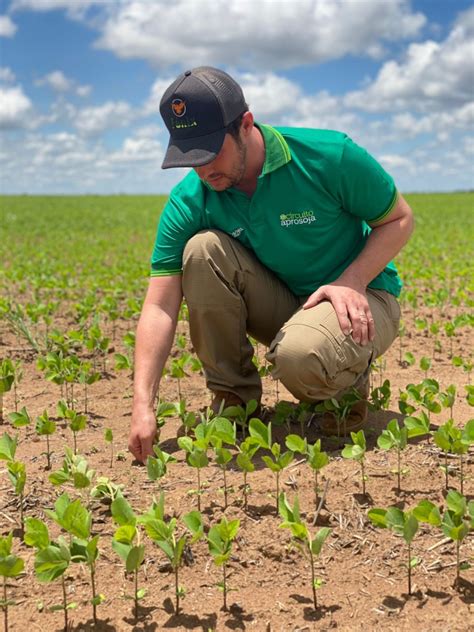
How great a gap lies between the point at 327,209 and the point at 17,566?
6.47 feet

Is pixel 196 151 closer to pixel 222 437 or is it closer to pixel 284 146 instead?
pixel 284 146

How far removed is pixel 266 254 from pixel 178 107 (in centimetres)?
83

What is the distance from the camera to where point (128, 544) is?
→ 1.95m

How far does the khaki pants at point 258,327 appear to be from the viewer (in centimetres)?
285

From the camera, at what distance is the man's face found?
2.79 metres

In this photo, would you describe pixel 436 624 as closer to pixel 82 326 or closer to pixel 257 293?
pixel 257 293

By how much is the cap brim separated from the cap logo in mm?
106

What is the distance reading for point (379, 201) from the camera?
302 centimetres

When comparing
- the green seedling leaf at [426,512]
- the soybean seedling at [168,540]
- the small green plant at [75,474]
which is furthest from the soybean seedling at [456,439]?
the small green plant at [75,474]

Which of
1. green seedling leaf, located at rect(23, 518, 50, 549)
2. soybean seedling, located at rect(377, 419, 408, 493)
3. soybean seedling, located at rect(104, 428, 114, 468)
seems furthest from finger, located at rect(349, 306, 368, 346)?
green seedling leaf, located at rect(23, 518, 50, 549)

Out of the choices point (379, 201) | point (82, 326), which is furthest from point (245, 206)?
point (82, 326)

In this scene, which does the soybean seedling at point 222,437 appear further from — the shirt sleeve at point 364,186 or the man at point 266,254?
the shirt sleeve at point 364,186

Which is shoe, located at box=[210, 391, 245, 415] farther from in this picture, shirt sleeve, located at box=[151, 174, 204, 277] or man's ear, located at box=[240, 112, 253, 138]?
man's ear, located at box=[240, 112, 253, 138]

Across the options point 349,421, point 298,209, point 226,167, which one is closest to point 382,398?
point 349,421
